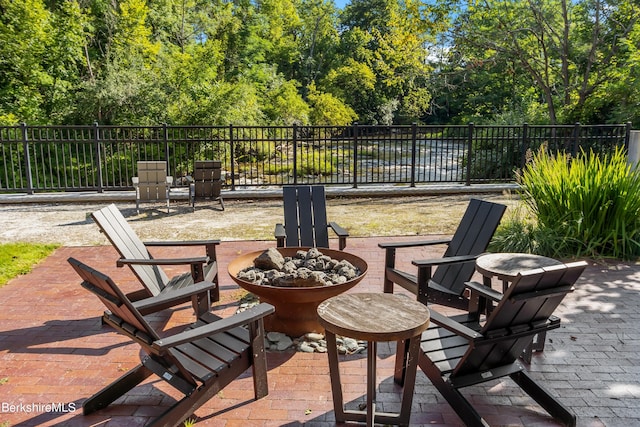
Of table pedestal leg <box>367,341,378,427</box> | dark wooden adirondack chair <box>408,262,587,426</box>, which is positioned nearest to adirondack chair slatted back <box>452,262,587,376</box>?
dark wooden adirondack chair <box>408,262,587,426</box>

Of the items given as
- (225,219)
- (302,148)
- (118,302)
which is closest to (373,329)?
(118,302)

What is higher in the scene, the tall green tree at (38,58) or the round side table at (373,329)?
the tall green tree at (38,58)

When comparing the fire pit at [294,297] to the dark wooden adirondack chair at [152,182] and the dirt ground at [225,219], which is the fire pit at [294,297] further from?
the dark wooden adirondack chair at [152,182]

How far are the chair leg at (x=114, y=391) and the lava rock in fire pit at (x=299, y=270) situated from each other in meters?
1.20

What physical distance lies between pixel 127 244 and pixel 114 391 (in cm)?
160

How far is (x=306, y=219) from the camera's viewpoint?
5.06m

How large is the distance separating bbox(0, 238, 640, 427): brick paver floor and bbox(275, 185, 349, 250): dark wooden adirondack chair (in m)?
0.89

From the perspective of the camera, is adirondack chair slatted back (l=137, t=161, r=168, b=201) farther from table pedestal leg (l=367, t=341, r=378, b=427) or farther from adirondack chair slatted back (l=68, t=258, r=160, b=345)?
table pedestal leg (l=367, t=341, r=378, b=427)

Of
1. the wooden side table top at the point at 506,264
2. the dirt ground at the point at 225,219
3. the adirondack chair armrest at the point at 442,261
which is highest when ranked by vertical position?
the wooden side table top at the point at 506,264

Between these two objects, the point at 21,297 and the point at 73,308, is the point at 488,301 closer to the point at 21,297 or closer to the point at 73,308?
the point at 73,308

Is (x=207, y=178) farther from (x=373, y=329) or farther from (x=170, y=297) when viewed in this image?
(x=373, y=329)

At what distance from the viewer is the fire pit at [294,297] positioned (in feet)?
11.9

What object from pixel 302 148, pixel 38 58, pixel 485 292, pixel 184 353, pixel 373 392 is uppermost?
pixel 38 58

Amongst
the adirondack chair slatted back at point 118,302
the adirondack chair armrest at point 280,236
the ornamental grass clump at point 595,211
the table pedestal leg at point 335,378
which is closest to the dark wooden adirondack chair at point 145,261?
the adirondack chair armrest at point 280,236
